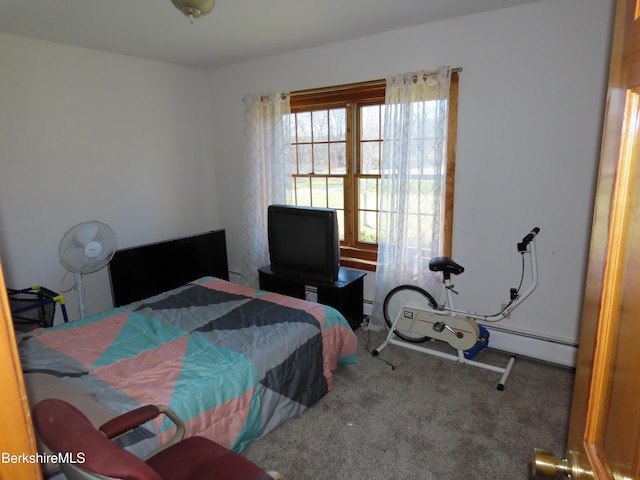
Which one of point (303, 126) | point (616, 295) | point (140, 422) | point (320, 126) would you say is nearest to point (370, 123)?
point (320, 126)

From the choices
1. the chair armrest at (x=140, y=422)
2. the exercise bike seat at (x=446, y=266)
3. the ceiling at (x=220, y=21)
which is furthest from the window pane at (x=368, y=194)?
the chair armrest at (x=140, y=422)

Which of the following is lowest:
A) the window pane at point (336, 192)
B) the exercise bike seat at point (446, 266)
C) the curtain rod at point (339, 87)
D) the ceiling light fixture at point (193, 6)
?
the exercise bike seat at point (446, 266)

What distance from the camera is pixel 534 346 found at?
121 inches

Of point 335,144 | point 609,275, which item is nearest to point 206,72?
point 335,144

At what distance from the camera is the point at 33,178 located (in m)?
3.27

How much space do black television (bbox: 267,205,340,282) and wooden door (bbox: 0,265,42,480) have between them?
9.33ft

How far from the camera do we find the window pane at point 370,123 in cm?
362

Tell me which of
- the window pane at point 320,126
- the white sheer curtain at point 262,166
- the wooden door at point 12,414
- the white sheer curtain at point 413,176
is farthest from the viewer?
the white sheer curtain at point 262,166

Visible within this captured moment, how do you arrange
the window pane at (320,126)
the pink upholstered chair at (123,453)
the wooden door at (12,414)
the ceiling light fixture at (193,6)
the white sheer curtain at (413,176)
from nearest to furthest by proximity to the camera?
1. the wooden door at (12,414)
2. the pink upholstered chair at (123,453)
3. the ceiling light fixture at (193,6)
4. the white sheer curtain at (413,176)
5. the window pane at (320,126)

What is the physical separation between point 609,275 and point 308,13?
9.15 feet

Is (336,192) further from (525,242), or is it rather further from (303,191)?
(525,242)

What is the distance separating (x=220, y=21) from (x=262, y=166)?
1513 mm

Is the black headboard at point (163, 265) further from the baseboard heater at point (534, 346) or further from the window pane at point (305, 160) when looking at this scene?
the baseboard heater at point (534, 346)

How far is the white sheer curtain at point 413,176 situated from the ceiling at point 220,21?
468 mm
